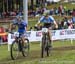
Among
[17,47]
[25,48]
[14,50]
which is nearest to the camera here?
[14,50]

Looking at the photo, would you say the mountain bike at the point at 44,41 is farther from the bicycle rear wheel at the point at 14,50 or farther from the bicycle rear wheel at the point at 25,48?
the bicycle rear wheel at the point at 14,50

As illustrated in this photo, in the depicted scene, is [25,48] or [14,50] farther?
[25,48]

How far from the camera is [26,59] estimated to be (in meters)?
15.6

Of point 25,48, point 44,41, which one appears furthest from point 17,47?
point 44,41

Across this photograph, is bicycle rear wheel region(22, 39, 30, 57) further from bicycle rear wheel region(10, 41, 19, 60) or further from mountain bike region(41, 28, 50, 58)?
mountain bike region(41, 28, 50, 58)

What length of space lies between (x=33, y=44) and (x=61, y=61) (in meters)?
8.17

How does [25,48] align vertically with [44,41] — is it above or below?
below

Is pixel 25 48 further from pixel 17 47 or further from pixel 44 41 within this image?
pixel 44 41

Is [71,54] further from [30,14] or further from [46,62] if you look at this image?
[30,14]

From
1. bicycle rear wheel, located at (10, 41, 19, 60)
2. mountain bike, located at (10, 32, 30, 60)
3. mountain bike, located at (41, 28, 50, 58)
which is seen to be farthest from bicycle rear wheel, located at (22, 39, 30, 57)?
mountain bike, located at (41, 28, 50, 58)

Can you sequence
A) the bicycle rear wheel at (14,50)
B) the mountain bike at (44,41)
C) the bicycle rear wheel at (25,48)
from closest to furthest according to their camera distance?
the bicycle rear wheel at (14,50)
the mountain bike at (44,41)
the bicycle rear wheel at (25,48)

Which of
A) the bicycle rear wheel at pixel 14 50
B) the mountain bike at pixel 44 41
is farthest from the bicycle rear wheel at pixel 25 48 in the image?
the mountain bike at pixel 44 41

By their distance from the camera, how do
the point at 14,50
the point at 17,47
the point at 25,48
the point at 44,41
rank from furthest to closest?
the point at 25,48, the point at 44,41, the point at 17,47, the point at 14,50

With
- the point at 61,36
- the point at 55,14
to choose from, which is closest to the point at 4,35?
the point at 61,36
